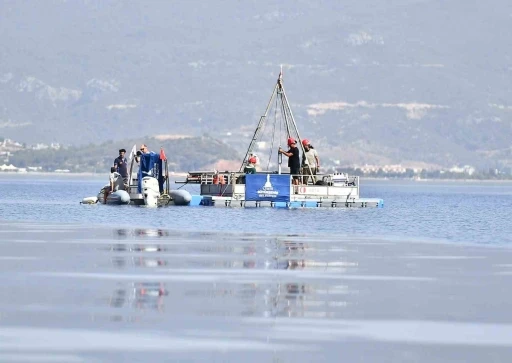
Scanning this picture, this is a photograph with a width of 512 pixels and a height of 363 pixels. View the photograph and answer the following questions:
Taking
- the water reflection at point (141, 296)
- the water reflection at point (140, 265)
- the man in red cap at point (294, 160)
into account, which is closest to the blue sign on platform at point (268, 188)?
the man in red cap at point (294, 160)

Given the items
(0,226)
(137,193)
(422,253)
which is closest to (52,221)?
(0,226)

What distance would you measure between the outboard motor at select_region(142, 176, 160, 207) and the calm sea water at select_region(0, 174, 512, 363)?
21.9 metres

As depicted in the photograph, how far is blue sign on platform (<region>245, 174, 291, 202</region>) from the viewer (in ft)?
213

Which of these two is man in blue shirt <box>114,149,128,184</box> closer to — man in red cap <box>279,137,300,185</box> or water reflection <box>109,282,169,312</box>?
man in red cap <box>279,137,300,185</box>

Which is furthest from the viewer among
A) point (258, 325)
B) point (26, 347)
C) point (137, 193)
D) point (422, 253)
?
point (137, 193)

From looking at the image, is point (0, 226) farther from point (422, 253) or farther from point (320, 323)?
point (320, 323)

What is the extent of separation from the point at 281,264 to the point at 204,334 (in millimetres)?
10540

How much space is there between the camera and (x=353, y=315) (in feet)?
72.2

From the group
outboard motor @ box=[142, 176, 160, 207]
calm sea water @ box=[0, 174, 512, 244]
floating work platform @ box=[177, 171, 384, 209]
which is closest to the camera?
calm sea water @ box=[0, 174, 512, 244]

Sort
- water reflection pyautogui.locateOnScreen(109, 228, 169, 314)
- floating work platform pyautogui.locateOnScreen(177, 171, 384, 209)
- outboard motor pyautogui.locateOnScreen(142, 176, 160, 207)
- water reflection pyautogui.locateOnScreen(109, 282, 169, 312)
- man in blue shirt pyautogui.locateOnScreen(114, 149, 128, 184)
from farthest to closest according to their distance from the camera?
floating work platform pyautogui.locateOnScreen(177, 171, 384, 209) → outboard motor pyautogui.locateOnScreen(142, 176, 160, 207) → man in blue shirt pyautogui.locateOnScreen(114, 149, 128, 184) → water reflection pyautogui.locateOnScreen(109, 228, 169, 314) → water reflection pyautogui.locateOnScreen(109, 282, 169, 312)

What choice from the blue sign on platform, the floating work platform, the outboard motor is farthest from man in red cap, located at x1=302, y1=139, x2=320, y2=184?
the outboard motor

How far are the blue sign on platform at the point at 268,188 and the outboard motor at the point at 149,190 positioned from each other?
346cm

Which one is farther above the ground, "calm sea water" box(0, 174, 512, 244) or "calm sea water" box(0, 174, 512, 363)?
"calm sea water" box(0, 174, 512, 244)

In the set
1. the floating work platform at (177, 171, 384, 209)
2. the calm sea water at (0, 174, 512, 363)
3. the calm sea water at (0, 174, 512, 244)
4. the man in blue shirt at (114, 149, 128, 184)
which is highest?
the man in blue shirt at (114, 149, 128, 184)
